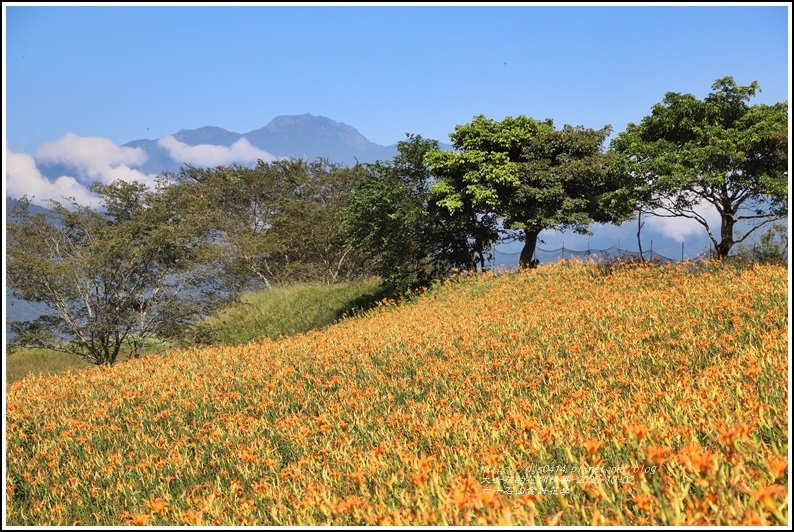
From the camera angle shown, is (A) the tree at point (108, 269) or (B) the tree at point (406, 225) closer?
(A) the tree at point (108, 269)

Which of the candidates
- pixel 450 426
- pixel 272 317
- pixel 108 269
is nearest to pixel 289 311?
pixel 272 317

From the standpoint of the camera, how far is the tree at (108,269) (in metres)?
18.7

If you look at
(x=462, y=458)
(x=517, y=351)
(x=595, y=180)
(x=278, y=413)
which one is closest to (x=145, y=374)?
(x=278, y=413)

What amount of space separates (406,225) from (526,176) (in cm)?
505

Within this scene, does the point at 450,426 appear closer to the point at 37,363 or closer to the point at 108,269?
the point at 108,269

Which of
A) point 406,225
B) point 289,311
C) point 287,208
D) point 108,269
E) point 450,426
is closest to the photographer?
point 450,426

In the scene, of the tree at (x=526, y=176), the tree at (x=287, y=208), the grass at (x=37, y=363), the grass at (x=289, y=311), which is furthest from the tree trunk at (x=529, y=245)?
the grass at (x=37, y=363)

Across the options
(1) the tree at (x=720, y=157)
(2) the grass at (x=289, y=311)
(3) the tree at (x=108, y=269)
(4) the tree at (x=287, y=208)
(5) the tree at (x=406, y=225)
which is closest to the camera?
(1) the tree at (x=720, y=157)

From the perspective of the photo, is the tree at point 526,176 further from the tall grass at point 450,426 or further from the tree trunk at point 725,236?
the tall grass at point 450,426

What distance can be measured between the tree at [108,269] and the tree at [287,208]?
11.8 metres

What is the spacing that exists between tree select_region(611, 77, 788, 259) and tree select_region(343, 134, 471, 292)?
8.22 metres

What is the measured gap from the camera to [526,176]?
22.7 meters

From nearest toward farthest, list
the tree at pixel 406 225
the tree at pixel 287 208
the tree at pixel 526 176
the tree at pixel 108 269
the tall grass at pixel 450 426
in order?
the tall grass at pixel 450 426
the tree at pixel 108 269
the tree at pixel 526 176
the tree at pixel 406 225
the tree at pixel 287 208

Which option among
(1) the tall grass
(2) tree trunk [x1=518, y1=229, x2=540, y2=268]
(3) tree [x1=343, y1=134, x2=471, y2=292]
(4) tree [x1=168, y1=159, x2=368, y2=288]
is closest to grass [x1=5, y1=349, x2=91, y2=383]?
(4) tree [x1=168, y1=159, x2=368, y2=288]
